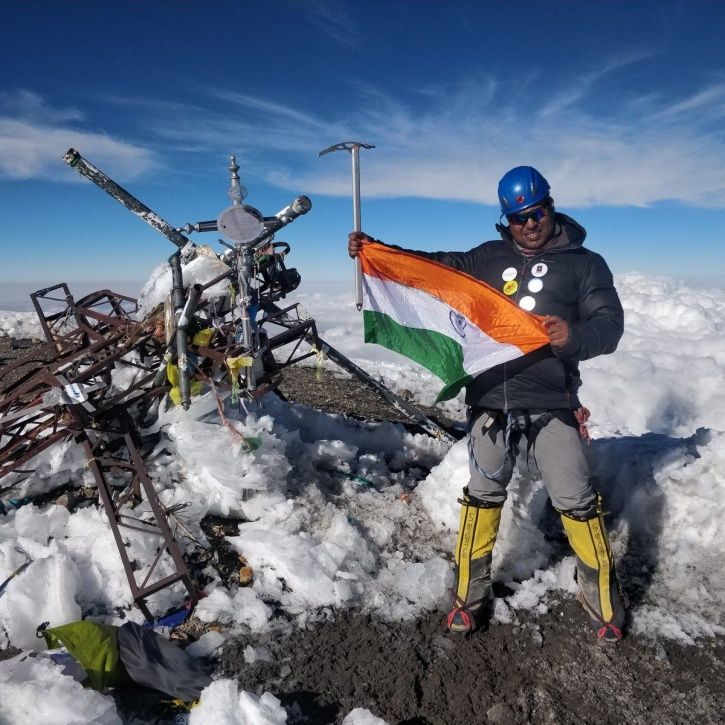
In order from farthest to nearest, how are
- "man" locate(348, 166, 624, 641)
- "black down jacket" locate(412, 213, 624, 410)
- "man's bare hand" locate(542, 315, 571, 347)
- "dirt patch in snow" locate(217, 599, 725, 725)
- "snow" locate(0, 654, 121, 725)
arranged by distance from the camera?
"man" locate(348, 166, 624, 641)
"black down jacket" locate(412, 213, 624, 410)
"man's bare hand" locate(542, 315, 571, 347)
"dirt patch in snow" locate(217, 599, 725, 725)
"snow" locate(0, 654, 121, 725)

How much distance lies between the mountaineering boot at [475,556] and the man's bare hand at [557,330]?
5.18ft

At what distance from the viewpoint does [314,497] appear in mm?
6012

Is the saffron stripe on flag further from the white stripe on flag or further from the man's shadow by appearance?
the man's shadow

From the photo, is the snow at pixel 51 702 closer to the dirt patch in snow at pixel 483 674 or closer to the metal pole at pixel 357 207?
the dirt patch in snow at pixel 483 674

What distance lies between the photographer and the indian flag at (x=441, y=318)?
14.1 ft

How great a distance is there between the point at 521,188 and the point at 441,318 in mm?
1345

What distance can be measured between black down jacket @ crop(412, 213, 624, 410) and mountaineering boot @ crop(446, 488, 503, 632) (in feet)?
3.07

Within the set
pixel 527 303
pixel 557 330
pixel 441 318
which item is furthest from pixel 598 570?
pixel 441 318

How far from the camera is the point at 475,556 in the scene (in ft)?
14.9

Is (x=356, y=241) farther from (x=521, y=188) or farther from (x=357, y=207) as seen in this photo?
(x=521, y=188)

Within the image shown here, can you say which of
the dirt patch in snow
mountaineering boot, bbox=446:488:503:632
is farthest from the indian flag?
the dirt patch in snow

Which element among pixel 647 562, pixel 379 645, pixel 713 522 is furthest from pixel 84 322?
pixel 713 522

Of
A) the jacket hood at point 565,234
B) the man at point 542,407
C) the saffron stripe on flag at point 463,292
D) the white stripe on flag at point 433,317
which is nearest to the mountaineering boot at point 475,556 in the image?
the man at point 542,407

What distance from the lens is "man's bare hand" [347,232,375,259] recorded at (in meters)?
5.14
